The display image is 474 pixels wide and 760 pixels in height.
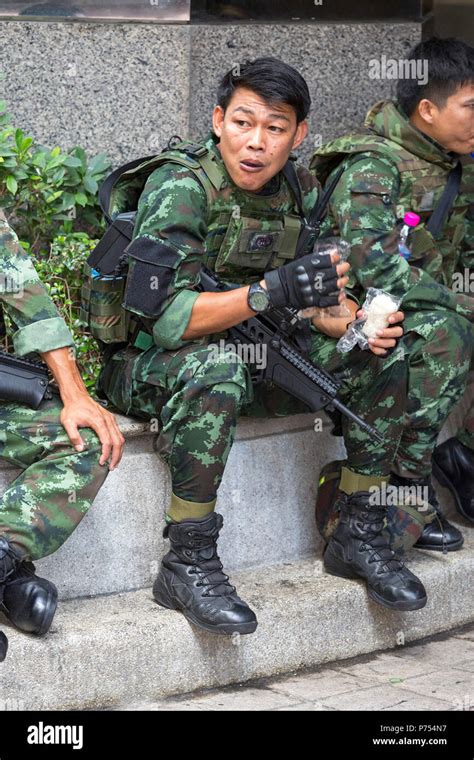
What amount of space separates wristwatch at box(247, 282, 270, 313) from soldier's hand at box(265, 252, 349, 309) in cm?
2

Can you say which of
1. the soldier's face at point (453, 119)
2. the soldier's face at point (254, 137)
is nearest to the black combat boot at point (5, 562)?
the soldier's face at point (254, 137)

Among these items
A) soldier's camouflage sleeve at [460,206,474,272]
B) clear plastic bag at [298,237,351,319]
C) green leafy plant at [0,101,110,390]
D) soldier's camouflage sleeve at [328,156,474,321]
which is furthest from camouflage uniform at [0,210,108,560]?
soldier's camouflage sleeve at [460,206,474,272]

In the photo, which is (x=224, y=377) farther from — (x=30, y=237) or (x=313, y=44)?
(x=313, y=44)

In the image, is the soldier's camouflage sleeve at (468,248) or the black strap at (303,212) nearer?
the black strap at (303,212)

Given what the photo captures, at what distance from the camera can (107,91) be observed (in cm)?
535

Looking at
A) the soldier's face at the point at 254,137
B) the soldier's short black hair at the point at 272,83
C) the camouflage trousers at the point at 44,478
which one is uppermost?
the soldier's short black hair at the point at 272,83

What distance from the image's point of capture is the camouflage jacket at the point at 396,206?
459 centimetres

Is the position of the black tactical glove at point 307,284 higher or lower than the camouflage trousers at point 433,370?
higher

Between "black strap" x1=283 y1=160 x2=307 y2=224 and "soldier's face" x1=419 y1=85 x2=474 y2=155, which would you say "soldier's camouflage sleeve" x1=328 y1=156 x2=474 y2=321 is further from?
"soldier's face" x1=419 y1=85 x2=474 y2=155

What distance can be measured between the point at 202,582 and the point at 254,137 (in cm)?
139

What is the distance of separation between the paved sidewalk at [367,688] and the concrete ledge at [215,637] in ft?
0.15

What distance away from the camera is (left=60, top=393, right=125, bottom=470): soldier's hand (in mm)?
3916

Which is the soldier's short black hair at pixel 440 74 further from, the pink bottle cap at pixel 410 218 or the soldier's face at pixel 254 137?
the soldier's face at pixel 254 137

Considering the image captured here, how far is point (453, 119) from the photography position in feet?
16.2
